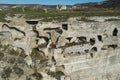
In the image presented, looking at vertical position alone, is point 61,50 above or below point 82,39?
below

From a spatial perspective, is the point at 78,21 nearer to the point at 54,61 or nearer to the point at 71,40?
the point at 71,40

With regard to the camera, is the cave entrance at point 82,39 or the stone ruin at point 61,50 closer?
the stone ruin at point 61,50

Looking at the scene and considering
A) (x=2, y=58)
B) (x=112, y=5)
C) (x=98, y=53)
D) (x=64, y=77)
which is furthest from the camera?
(x=112, y=5)

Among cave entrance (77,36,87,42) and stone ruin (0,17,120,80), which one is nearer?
stone ruin (0,17,120,80)

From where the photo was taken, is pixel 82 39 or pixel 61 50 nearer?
pixel 61 50

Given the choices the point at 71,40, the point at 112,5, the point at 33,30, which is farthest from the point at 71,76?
the point at 112,5

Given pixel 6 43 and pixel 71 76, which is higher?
pixel 6 43

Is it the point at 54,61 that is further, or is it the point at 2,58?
the point at 54,61

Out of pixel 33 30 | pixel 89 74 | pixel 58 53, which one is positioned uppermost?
pixel 33 30
